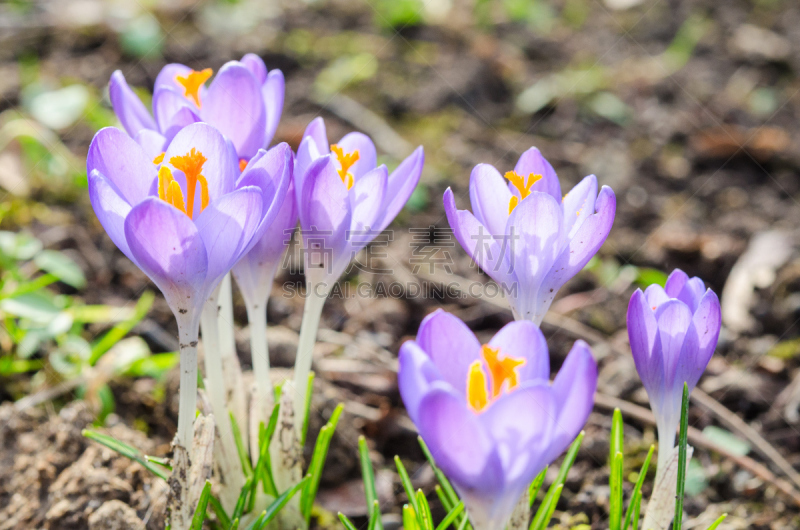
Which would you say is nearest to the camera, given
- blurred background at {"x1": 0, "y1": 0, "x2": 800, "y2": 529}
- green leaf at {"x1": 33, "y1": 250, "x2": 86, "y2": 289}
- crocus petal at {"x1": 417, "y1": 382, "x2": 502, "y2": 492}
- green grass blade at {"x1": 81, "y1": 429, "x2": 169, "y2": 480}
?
crocus petal at {"x1": 417, "y1": 382, "x2": 502, "y2": 492}

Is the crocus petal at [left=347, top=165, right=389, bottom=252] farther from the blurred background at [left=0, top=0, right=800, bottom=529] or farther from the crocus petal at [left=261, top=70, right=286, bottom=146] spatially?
the blurred background at [left=0, top=0, right=800, bottom=529]

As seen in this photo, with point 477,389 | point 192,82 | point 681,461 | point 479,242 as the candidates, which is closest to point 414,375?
point 477,389

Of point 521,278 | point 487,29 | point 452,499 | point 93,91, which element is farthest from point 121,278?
point 487,29

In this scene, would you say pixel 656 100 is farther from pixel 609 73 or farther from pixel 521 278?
pixel 521 278

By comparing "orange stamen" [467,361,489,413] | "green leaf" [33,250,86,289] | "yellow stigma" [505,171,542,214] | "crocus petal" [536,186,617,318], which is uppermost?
"yellow stigma" [505,171,542,214]

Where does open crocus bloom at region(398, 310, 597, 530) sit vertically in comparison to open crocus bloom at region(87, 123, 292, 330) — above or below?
below

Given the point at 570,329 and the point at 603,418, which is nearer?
the point at 603,418

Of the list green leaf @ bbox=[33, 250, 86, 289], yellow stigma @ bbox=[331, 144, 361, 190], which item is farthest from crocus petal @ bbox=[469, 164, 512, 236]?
green leaf @ bbox=[33, 250, 86, 289]

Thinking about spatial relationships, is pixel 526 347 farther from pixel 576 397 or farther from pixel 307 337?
pixel 307 337
